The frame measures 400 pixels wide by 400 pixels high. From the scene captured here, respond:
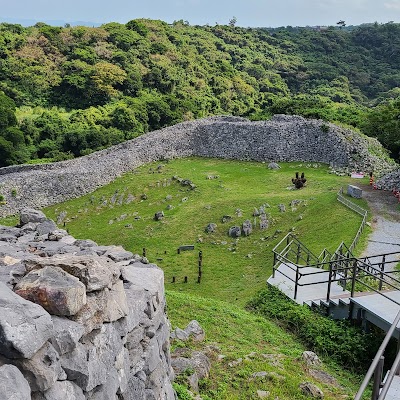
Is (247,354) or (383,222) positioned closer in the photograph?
(247,354)

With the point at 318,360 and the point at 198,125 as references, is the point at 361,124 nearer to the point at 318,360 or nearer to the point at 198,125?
the point at 198,125

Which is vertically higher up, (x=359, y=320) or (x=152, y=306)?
(x=152, y=306)

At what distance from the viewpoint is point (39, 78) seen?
180 ft

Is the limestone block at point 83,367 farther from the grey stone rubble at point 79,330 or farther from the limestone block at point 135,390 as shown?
the limestone block at point 135,390

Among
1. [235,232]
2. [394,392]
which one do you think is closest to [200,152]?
[235,232]

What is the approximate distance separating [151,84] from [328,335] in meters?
55.5

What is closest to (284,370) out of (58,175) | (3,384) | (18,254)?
(18,254)

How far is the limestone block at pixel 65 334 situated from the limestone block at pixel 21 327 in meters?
0.18

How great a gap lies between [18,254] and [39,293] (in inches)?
92.5

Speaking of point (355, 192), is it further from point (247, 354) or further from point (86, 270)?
point (86, 270)

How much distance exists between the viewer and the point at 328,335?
413 inches

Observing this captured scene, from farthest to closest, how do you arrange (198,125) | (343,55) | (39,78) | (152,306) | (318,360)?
(343,55) → (39,78) → (198,125) → (318,360) → (152,306)

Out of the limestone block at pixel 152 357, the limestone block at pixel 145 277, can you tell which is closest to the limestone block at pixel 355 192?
the limestone block at pixel 145 277

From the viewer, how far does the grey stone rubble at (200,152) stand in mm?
29578
